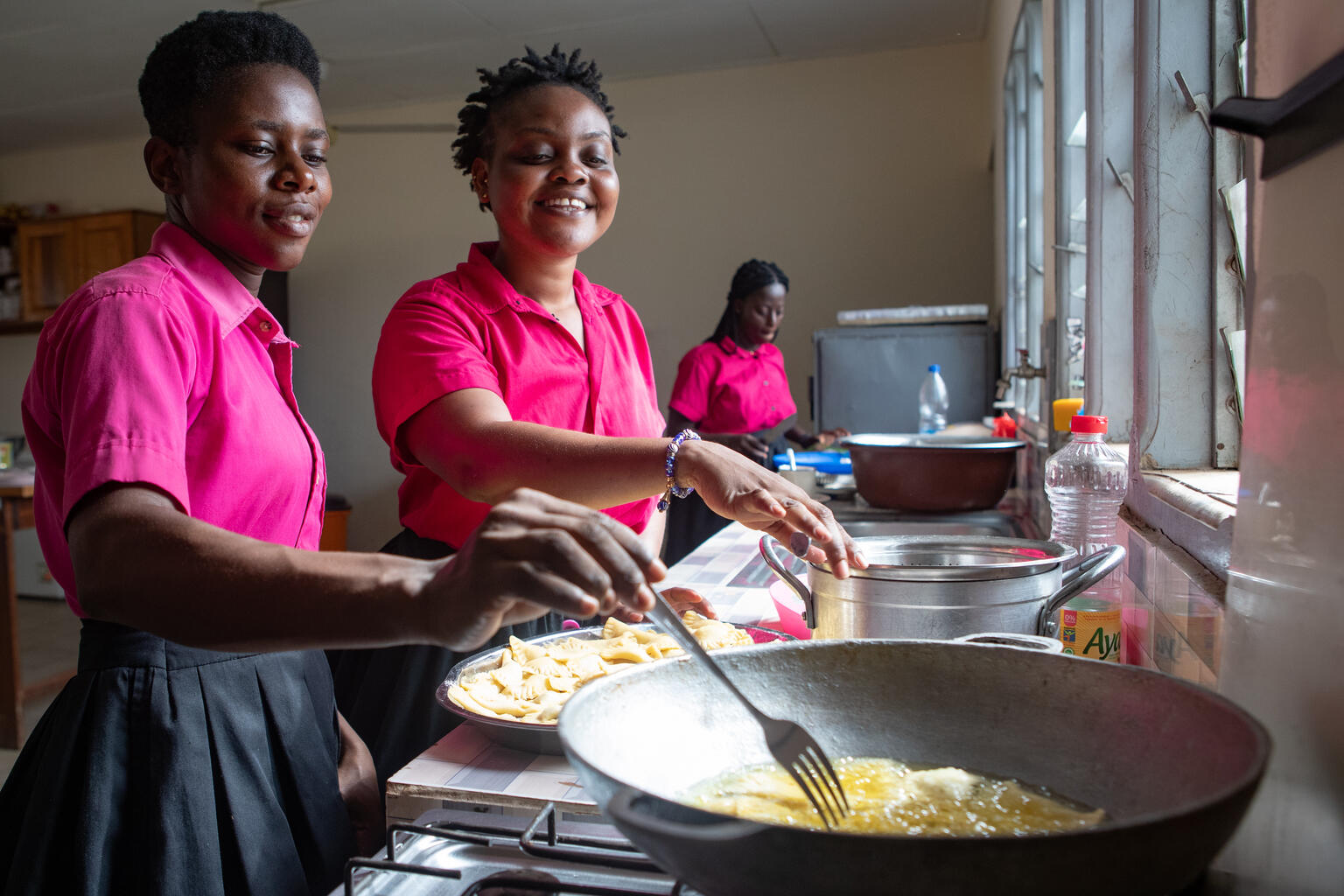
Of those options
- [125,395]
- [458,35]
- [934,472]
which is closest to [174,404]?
[125,395]

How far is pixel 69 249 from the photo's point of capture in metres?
6.72

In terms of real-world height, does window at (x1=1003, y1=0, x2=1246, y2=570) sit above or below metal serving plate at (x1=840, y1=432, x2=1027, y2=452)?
above

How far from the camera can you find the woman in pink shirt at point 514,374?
4.45 feet

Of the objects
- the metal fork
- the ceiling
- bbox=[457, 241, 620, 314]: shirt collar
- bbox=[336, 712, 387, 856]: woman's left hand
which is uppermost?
the ceiling

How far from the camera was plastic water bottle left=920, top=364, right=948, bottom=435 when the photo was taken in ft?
13.5

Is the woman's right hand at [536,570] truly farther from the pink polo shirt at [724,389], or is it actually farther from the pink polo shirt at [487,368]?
the pink polo shirt at [724,389]

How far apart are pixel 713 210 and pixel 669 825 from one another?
18.6 feet

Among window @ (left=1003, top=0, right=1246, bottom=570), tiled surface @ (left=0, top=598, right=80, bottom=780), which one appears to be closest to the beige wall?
tiled surface @ (left=0, top=598, right=80, bottom=780)

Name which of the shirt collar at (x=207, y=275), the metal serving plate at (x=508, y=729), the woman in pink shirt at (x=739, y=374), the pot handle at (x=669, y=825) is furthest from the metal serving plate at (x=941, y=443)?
the woman in pink shirt at (x=739, y=374)

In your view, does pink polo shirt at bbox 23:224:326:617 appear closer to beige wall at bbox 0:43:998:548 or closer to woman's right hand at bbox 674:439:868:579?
woman's right hand at bbox 674:439:868:579

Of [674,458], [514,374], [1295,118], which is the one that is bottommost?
[674,458]

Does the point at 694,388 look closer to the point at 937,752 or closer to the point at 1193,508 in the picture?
the point at 1193,508

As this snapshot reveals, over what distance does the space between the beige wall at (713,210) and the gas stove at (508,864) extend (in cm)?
498

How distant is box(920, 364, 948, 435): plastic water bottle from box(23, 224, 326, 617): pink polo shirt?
128 inches
